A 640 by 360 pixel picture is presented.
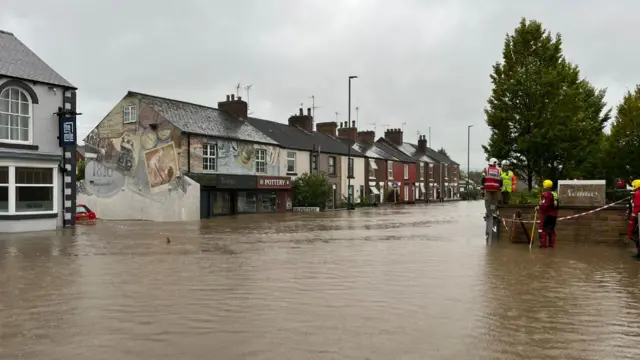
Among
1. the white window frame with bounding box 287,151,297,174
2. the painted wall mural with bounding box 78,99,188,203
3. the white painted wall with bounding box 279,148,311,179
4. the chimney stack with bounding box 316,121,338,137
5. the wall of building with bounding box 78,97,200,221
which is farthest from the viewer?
the chimney stack with bounding box 316,121,338,137

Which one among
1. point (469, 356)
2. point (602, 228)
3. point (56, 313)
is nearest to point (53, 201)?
point (56, 313)

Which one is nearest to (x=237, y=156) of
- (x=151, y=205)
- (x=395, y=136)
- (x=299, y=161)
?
(x=151, y=205)

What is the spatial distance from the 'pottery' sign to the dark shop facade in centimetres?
2316

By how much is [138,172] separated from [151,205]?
7.49 feet

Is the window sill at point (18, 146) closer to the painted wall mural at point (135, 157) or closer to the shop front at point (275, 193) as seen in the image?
the painted wall mural at point (135, 157)

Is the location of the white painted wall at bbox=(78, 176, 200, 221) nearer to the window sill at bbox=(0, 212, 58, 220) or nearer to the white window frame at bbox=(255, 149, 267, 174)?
the white window frame at bbox=(255, 149, 267, 174)

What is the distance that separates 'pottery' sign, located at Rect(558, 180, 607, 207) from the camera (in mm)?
14586

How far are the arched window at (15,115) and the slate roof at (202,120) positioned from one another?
1191 centimetres

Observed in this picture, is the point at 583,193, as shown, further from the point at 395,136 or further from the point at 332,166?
the point at 395,136

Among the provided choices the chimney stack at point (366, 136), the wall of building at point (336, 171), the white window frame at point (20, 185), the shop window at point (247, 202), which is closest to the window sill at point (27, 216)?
the white window frame at point (20, 185)

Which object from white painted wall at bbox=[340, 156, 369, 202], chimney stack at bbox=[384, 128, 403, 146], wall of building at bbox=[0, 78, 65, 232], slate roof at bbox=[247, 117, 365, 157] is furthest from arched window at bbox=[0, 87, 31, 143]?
chimney stack at bbox=[384, 128, 403, 146]

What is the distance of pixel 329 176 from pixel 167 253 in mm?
36402

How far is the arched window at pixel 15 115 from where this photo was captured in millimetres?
21531

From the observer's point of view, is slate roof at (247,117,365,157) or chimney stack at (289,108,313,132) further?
chimney stack at (289,108,313,132)
